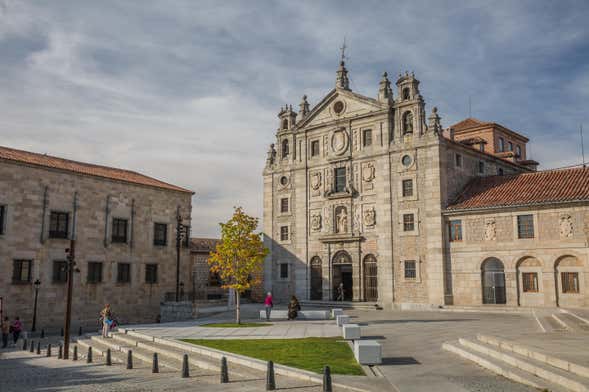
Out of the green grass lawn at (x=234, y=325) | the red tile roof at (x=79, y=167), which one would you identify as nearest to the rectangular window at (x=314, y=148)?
the red tile roof at (x=79, y=167)

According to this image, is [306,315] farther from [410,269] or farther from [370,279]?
[370,279]

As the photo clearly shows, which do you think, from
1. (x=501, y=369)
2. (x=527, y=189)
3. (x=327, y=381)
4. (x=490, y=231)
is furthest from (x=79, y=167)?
(x=501, y=369)

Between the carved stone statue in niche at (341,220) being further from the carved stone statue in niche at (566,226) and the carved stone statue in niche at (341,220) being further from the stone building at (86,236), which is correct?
the carved stone statue in niche at (566,226)

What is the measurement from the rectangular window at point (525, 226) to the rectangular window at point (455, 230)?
378 cm

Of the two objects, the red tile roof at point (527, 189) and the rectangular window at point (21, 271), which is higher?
the red tile roof at point (527, 189)

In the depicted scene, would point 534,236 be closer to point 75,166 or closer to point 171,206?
point 171,206

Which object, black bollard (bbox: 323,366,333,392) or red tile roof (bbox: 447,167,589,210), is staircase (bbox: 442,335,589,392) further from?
red tile roof (bbox: 447,167,589,210)

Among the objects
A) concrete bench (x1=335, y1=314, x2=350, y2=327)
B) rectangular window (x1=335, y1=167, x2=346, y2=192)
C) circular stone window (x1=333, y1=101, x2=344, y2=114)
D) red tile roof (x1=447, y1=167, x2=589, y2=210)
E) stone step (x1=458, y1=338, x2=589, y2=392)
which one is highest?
circular stone window (x1=333, y1=101, x2=344, y2=114)

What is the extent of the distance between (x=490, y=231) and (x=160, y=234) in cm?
2469

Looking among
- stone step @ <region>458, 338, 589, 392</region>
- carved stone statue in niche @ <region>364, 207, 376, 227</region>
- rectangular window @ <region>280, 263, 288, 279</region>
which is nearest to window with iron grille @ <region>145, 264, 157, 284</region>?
rectangular window @ <region>280, 263, 288, 279</region>

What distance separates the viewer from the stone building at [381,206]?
117 feet

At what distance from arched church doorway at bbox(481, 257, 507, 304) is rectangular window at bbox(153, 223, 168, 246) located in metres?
24.0

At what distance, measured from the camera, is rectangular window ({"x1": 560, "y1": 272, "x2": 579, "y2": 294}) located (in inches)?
1247

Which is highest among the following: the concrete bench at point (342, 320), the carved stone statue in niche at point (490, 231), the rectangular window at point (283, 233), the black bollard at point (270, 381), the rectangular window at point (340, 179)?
the rectangular window at point (340, 179)
